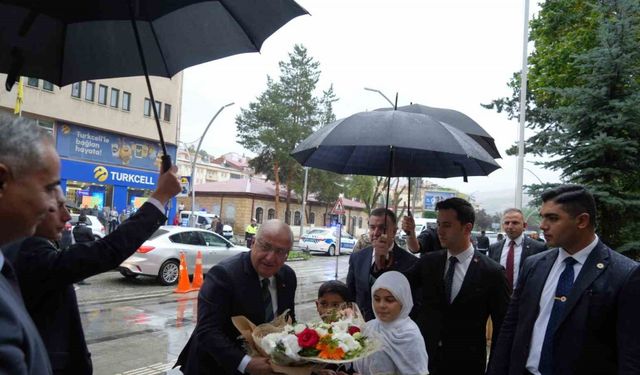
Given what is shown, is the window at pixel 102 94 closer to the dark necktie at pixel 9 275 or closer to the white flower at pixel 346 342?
the white flower at pixel 346 342

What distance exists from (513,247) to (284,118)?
40.9 m

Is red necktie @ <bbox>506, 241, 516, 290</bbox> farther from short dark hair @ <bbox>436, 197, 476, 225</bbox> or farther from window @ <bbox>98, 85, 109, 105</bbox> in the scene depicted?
window @ <bbox>98, 85, 109, 105</bbox>

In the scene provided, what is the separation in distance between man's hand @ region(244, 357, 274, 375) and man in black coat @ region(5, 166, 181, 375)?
0.79 meters

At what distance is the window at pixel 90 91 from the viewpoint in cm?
3030

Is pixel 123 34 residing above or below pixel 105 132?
below

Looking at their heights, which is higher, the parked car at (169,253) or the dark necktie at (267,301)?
the dark necktie at (267,301)

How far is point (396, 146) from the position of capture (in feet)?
12.1

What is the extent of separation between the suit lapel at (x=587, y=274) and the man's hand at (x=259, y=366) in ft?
5.51

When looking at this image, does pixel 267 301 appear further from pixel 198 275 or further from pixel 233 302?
pixel 198 275

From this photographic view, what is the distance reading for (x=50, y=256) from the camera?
7.27 ft

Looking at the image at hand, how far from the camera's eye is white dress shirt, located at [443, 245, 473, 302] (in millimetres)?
3668

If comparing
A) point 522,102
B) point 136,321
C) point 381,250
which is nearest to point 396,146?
point 381,250

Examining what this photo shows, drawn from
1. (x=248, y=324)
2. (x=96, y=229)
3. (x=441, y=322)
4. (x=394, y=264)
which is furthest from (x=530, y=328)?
(x=96, y=229)

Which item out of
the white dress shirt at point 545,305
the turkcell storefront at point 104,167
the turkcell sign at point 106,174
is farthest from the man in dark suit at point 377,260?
the turkcell storefront at point 104,167
